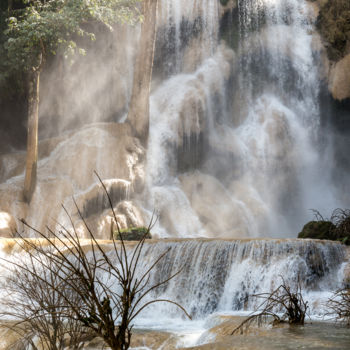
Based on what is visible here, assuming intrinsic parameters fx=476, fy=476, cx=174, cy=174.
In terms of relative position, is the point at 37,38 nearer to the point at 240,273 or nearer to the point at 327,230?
the point at 240,273

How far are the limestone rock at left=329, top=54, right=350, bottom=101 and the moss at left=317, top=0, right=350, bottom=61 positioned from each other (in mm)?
394

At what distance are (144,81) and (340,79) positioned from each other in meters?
9.81

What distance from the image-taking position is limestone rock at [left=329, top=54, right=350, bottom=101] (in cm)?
2244

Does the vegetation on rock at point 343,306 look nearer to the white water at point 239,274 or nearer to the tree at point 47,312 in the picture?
the tree at point 47,312

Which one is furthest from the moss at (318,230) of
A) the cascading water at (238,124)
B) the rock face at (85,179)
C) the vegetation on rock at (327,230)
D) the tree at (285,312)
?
the tree at (285,312)

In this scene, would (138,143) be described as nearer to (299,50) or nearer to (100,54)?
(100,54)

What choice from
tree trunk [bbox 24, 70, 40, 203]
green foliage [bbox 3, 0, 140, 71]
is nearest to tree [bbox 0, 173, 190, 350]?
tree trunk [bbox 24, 70, 40, 203]

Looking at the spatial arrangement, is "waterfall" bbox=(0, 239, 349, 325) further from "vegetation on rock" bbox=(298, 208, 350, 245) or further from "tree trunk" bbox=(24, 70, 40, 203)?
"tree trunk" bbox=(24, 70, 40, 203)

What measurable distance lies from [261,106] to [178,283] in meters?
14.8

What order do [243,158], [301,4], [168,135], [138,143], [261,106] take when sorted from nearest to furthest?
[138,143]
[168,135]
[243,158]
[261,106]
[301,4]

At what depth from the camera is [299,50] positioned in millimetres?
23797

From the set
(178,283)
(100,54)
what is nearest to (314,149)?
(100,54)

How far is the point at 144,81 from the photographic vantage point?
19.0m

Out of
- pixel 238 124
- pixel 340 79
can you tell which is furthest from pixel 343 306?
pixel 340 79
